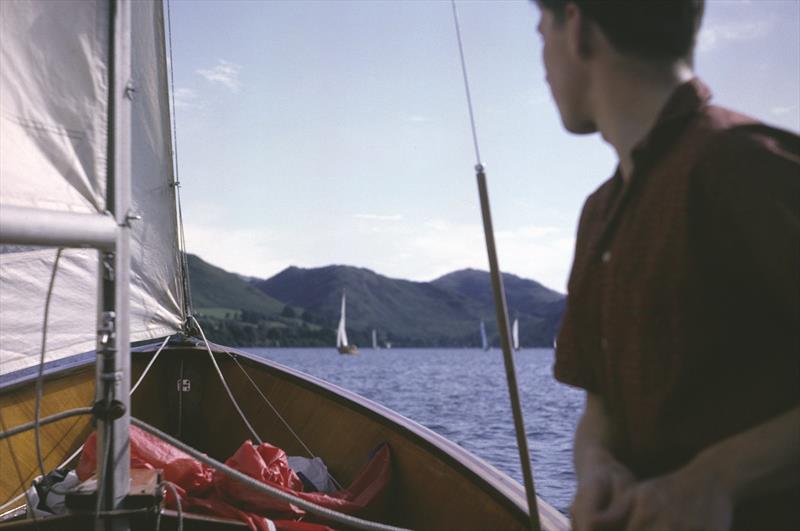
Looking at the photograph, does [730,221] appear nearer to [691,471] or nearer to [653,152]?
[653,152]

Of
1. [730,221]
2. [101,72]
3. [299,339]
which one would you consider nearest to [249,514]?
[101,72]

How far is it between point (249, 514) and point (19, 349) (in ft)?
4.05

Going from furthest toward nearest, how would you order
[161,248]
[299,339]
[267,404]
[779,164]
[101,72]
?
[299,339], [267,404], [161,248], [101,72], [779,164]

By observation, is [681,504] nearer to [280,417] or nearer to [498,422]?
[280,417]

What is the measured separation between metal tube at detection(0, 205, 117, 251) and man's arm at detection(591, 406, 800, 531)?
4.85ft

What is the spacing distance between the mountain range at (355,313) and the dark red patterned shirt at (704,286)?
124682 millimetres

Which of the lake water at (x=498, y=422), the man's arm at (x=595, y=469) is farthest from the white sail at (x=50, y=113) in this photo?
the lake water at (x=498, y=422)

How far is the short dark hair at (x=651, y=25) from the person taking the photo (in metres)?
1.03

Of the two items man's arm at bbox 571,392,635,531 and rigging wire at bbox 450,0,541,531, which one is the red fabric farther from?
man's arm at bbox 571,392,635,531

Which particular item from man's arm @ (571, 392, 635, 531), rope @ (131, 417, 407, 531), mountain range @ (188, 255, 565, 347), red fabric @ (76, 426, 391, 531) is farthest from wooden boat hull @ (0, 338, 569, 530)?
mountain range @ (188, 255, 565, 347)

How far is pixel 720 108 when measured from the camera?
0.99 m

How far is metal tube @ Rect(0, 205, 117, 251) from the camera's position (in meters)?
1.64

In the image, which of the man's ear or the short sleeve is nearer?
the man's ear

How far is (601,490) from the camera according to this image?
109 centimetres
